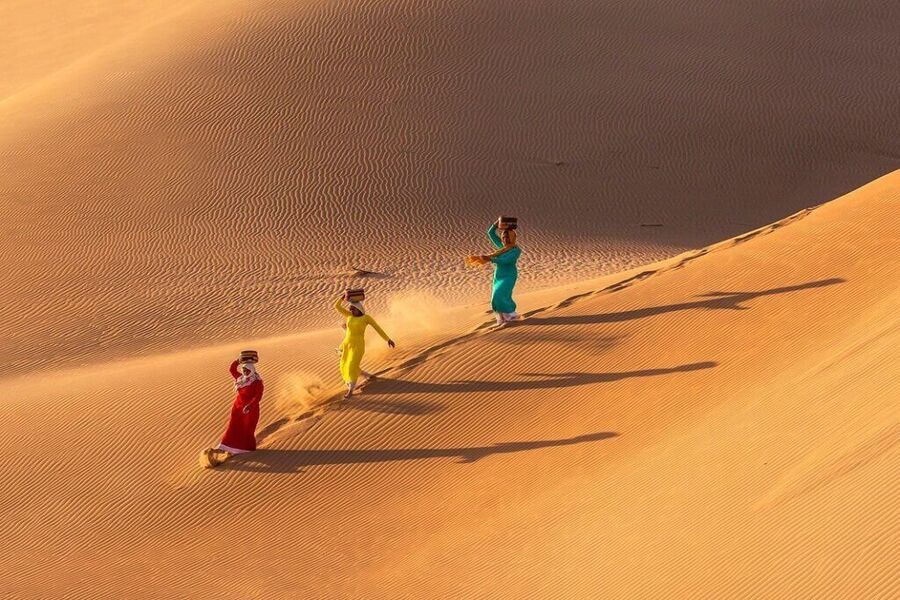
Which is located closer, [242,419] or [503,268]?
[242,419]

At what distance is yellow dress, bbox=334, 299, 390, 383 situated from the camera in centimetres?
1327

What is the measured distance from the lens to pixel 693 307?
14484mm

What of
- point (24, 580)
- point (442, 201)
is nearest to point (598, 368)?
point (24, 580)

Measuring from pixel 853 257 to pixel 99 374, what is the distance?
9.68 m

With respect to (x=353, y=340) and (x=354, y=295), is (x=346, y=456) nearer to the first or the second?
(x=353, y=340)

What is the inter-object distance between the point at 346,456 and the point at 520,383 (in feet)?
6.88

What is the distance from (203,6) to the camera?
34.6 meters

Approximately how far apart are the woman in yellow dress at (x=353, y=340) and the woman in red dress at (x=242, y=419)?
3.59ft

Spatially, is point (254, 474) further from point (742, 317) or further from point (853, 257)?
point (853, 257)

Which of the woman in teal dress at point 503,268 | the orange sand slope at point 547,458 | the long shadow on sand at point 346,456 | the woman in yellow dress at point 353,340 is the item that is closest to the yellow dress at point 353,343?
the woman in yellow dress at point 353,340

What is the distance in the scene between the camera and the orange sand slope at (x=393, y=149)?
22250 mm

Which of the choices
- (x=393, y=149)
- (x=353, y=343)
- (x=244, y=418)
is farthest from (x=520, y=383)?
(x=393, y=149)

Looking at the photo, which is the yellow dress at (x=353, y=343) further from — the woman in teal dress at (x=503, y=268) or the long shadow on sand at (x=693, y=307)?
the long shadow on sand at (x=693, y=307)

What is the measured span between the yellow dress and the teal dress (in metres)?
1.78
